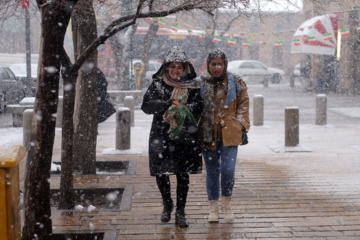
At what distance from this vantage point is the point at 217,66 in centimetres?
464

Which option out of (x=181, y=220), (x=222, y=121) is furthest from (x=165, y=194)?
(x=222, y=121)

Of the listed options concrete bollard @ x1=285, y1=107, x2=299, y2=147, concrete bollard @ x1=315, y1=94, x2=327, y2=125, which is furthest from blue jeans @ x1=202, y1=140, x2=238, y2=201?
concrete bollard @ x1=315, y1=94, x2=327, y2=125

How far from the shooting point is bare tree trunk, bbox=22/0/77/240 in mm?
3963

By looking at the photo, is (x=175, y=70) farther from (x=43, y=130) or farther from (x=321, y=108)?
(x=321, y=108)

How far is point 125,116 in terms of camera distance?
8672 mm

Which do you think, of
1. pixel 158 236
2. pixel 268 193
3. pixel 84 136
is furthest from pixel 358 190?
pixel 84 136

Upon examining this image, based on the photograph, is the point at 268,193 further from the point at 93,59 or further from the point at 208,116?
the point at 93,59

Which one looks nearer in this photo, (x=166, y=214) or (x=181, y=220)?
(x=181, y=220)

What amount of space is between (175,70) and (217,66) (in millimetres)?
430

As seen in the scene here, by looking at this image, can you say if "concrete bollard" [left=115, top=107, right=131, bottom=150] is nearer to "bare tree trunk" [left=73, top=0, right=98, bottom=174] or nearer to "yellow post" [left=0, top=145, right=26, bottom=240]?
"bare tree trunk" [left=73, top=0, right=98, bottom=174]

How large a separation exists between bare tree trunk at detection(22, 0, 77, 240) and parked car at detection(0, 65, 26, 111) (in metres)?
14.5

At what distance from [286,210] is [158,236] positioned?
166 centimetres

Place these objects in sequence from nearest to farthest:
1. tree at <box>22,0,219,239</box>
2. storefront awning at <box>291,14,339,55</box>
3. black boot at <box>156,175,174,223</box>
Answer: tree at <box>22,0,219,239</box> < black boot at <box>156,175,174,223</box> < storefront awning at <box>291,14,339,55</box>

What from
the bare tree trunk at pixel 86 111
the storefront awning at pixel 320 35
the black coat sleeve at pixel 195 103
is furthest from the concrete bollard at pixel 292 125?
the storefront awning at pixel 320 35
